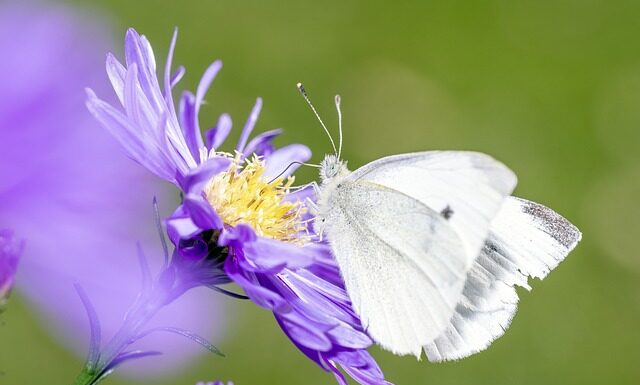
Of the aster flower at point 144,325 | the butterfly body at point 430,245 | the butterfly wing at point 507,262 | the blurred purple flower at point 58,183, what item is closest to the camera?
the blurred purple flower at point 58,183

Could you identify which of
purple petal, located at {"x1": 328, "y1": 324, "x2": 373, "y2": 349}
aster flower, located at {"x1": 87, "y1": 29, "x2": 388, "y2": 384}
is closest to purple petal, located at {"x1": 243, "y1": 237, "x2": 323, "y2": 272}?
aster flower, located at {"x1": 87, "y1": 29, "x2": 388, "y2": 384}

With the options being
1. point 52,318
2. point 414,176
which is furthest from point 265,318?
point 52,318

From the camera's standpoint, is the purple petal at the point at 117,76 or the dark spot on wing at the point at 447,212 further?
the dark spot on wing at the point at 447,212

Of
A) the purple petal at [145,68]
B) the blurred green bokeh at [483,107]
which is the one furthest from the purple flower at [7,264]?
the blurred green bokeh at [483,107]

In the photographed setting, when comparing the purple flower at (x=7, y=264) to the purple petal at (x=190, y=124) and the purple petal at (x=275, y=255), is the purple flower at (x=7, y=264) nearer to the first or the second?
the purple petal at (x=275, y=255)

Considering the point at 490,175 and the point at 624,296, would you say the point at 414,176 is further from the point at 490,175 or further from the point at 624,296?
the point at 624,296

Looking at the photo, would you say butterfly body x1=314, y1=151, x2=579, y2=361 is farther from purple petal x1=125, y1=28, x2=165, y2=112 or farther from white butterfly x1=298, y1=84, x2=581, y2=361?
purple petal x1=125, y1=28, x2=165, y2=112

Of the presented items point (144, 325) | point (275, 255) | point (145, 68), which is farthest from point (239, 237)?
point (145, 68)
